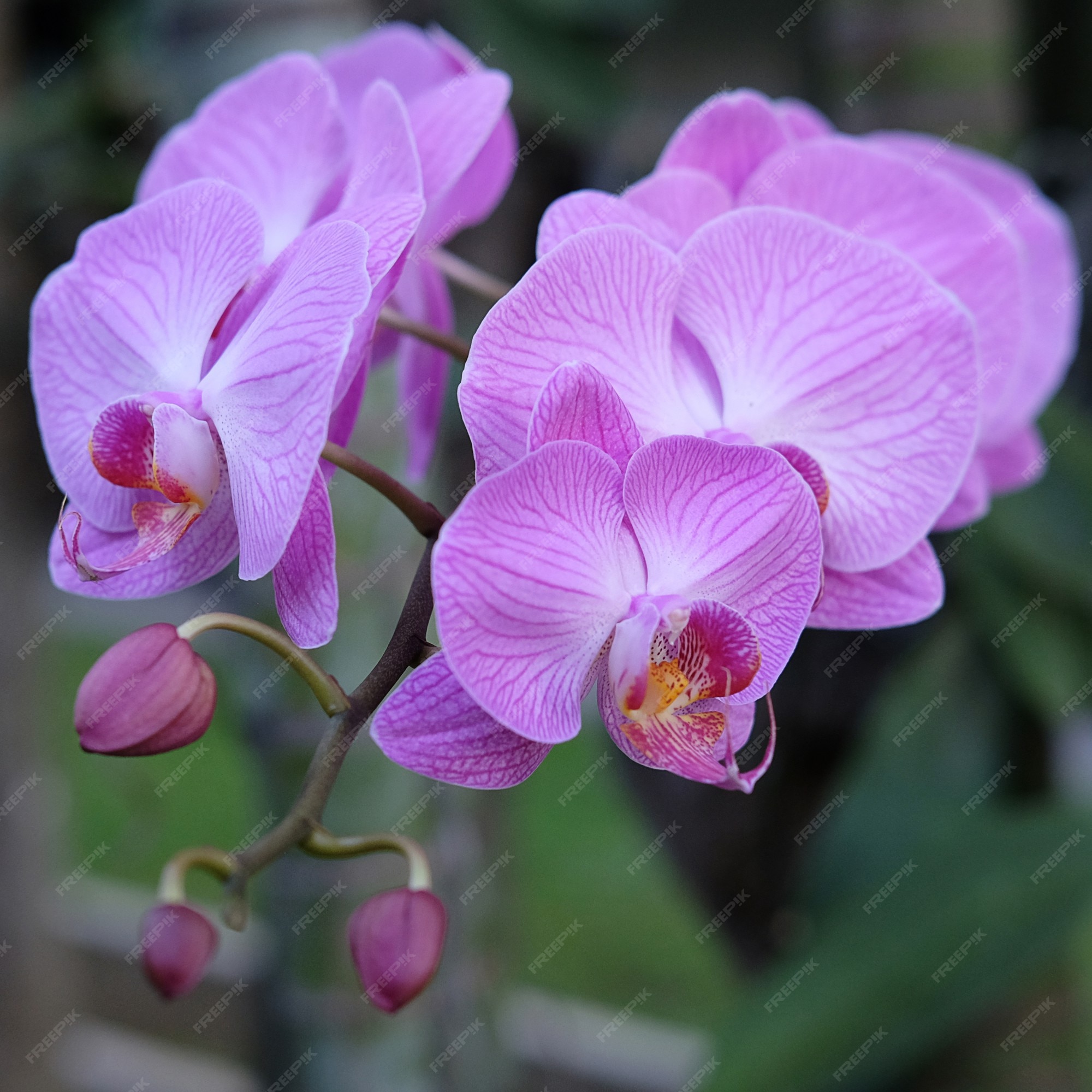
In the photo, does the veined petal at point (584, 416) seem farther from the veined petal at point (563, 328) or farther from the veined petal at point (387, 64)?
the veined petal at point (387, 64)

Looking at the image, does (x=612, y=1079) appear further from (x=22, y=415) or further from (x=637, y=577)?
(x=637, y=577)

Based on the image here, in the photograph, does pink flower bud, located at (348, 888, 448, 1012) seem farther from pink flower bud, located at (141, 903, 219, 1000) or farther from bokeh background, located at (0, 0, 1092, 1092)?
bokeh background, located at (0, 0, 1092, 1092)

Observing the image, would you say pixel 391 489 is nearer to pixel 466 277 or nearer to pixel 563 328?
pixel 563 328

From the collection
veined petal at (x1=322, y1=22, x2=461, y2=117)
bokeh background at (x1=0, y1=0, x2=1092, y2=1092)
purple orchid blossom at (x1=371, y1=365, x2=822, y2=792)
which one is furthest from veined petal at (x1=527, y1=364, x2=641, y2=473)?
bokeh background at (x1=0, y1=0, x2=1092, y2=1092)

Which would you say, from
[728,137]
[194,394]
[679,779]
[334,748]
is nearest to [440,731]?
[334,748]

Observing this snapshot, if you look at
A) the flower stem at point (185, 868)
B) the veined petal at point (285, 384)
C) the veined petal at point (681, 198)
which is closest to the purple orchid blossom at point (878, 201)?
the veined petal at point (681, 198)
